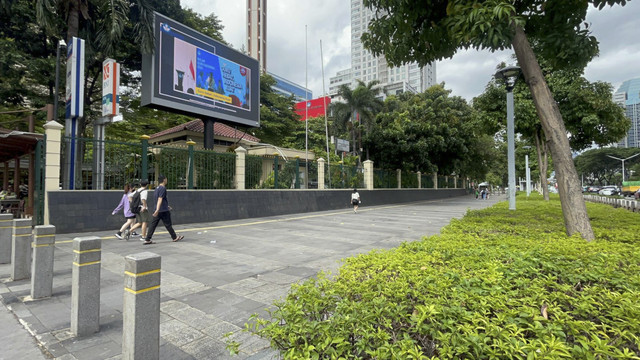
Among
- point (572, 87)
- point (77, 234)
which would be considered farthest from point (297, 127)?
point (77, 234)

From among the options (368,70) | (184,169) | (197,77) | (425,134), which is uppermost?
(368,70)

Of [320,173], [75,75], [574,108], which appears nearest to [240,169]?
[320,173]

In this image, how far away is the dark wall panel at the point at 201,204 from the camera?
8562 mm

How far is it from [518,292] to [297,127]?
32.9 meters

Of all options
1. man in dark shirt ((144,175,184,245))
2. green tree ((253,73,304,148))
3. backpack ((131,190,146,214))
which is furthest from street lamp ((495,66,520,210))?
green tree ((253,73,304,148))

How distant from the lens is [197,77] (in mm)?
14117

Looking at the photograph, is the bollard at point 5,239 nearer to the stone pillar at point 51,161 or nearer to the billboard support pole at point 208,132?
the stone pillar at point 51,161

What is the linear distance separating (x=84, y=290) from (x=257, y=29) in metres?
89.6

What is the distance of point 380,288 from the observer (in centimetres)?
225

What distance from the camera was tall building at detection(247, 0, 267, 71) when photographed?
79.8m

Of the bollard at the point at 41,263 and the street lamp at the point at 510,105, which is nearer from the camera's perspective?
the bollard at the point at 41,263

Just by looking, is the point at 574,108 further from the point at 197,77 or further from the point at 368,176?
the point at 197,77

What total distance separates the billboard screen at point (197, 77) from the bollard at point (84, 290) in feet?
35.8

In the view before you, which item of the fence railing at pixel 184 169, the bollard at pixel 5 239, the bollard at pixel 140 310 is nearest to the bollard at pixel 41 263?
the bollard at pixel 140 310
